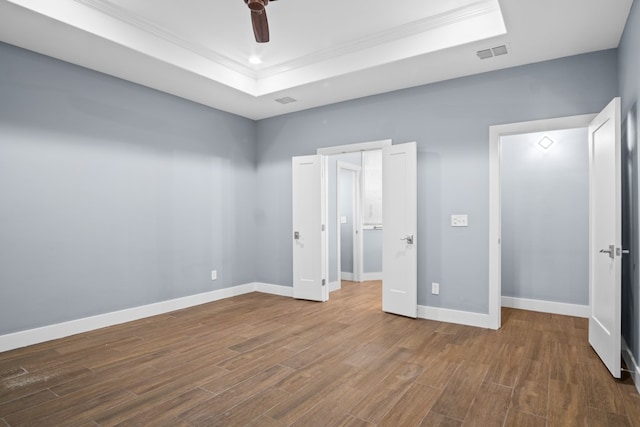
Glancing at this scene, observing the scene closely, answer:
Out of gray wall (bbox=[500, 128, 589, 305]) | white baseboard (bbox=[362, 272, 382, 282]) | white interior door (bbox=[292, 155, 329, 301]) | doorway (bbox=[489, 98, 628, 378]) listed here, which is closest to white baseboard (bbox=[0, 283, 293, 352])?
white interior door (bbox=[292, 155, 329, 301])

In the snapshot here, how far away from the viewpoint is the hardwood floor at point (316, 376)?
2.27 metres

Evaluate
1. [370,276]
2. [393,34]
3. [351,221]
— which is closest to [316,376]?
[393,34]

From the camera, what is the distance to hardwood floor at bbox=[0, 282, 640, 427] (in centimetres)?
227

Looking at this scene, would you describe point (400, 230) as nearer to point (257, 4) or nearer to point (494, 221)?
point (494, 221)

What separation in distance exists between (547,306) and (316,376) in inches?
138

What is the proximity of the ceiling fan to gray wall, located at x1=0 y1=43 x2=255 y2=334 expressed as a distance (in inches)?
92.4

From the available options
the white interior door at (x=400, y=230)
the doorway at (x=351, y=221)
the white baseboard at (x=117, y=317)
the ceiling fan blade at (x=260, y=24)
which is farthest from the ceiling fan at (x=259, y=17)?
the doorway at (x=351, y=221)

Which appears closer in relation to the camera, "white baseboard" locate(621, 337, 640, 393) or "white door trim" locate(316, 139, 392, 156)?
"white baseboard" locate(621, 337, 640, 393)

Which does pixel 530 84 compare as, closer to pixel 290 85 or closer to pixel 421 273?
pixel 421 273

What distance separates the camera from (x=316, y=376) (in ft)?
9.23

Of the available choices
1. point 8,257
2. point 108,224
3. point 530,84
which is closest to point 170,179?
point 108,224

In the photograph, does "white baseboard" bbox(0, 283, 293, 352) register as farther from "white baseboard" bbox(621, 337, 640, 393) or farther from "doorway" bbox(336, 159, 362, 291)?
"white baseboard" bbox(621, 337, 640, 393)

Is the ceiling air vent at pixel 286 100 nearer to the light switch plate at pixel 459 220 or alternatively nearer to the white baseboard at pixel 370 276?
the light switch plate at pixel 459 220

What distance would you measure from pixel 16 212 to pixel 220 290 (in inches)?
106
